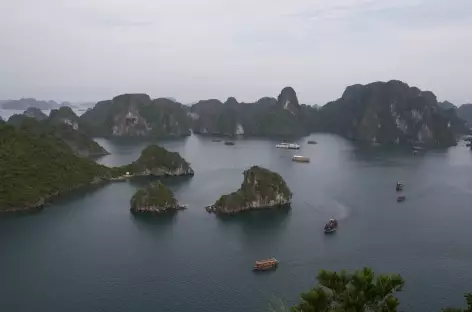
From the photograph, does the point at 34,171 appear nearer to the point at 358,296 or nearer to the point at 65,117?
the point at 358,296

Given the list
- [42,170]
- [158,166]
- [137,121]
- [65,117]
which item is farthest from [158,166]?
[137,121]

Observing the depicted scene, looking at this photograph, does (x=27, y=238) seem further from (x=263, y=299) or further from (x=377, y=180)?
(x=377, y=180)

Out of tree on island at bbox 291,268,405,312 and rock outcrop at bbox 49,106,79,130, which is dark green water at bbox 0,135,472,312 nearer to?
tree on island at bbox 291,268,405,312

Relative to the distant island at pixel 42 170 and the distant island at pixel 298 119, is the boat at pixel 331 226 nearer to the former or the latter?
the distant island at pixel 42 170

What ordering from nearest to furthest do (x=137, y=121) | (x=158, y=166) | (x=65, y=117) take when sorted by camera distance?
(x=158, y=166), (x=65, y=117), (x=137, y=121)

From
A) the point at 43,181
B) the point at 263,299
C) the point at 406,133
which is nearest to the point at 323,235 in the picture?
the point at 263,299

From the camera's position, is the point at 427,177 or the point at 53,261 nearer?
the point at 53,261

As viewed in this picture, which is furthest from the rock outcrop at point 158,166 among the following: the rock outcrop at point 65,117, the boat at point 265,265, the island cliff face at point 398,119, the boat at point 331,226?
the island cliff face at point 398,119
